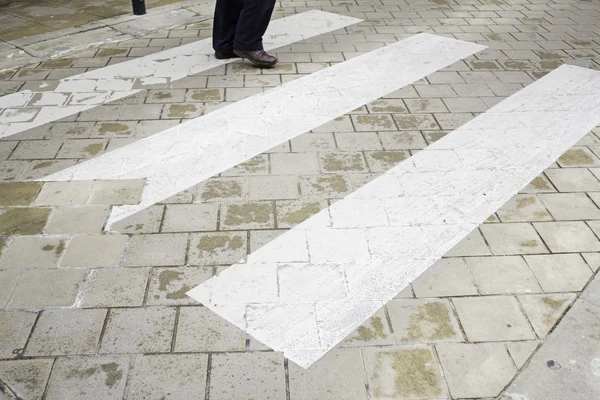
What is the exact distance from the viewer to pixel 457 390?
7.08 ft

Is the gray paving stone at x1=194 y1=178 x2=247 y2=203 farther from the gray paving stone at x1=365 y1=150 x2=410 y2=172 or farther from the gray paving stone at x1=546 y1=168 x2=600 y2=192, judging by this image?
the gray paving stone at x1=546 y1=168 x2=600 y2=192

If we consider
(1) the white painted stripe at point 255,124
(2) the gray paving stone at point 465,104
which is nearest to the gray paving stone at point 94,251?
(1) the white painted stripe at point 255,124

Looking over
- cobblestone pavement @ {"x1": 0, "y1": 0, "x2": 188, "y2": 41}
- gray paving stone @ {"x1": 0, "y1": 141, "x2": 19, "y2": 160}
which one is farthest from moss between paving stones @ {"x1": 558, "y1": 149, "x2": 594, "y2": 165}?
cobblestone pavement @ {"x1": 0, "y1": 0, "x2": 188, "y2": 41}

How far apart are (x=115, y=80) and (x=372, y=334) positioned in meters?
3.33

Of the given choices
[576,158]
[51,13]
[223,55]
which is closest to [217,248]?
[576,158]

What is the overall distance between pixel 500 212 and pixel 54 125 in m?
2.97

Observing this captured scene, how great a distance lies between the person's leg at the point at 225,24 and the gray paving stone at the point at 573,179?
2.87 m

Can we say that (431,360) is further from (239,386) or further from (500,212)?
(500,212)

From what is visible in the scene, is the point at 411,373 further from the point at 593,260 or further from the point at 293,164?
the point at 293,164

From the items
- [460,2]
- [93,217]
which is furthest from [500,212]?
[460,2]

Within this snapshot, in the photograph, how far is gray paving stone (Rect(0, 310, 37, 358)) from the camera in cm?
229

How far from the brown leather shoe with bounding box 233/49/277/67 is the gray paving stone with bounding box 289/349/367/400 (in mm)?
3207

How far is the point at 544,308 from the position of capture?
8.39ft

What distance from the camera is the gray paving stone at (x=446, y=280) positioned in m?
2.62
